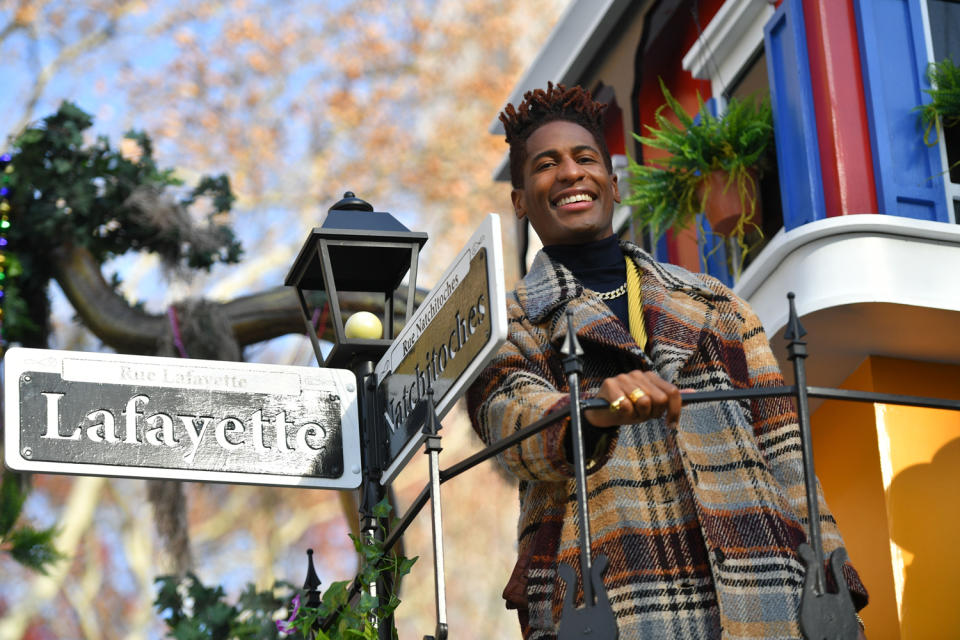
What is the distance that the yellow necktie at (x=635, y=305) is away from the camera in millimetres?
3979

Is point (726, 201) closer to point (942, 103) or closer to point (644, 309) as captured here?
point (942, 103)

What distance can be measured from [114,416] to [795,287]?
362 centimetres

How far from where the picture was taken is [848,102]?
730 centimetres

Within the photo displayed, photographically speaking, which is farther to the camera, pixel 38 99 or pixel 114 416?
pixel 38 99

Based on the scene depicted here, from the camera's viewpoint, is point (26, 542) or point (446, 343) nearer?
point (446, 343)

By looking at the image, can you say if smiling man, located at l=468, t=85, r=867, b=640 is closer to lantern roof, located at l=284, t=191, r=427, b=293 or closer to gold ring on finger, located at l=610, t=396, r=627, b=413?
gold ring on finger, located at l=610, t=396, r=627, b=413

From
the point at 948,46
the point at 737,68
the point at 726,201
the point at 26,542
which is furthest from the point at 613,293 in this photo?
the point at 26,542

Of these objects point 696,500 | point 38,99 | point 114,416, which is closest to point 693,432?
point 696,500

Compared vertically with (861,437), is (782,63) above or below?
above

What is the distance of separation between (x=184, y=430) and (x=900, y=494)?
3.69 meters

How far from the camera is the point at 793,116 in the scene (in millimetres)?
7457

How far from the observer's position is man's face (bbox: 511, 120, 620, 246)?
4145 mm

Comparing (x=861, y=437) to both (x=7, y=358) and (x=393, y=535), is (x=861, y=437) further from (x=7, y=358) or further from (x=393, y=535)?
(x=7, y=358)

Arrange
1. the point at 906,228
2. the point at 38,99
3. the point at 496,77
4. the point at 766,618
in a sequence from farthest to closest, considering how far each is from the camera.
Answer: the point at 496,77
the point at 38,99
the point at 906,228
the point at 766,618
